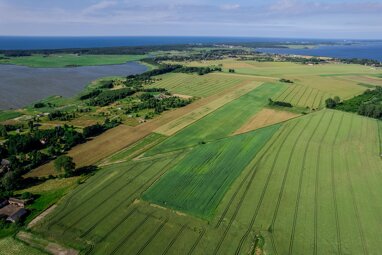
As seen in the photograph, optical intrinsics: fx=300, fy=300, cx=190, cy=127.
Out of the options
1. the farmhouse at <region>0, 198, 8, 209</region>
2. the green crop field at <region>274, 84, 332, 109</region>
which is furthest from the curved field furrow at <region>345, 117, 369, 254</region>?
the farmhouse at <region>0, 198, 8, 209</region>

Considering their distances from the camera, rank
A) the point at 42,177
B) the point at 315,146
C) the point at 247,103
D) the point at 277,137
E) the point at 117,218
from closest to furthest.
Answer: the point at 117,218 < the point at 42,177 < the point at 315,146 < the point at 277,137 < the point at 247,103

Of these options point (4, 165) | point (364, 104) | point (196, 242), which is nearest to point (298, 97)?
point (364, 104)

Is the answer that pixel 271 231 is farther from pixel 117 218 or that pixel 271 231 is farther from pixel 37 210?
pixel 37 210

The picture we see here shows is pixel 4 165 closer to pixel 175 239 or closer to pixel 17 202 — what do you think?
pixel 17 202

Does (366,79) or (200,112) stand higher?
(366,79)

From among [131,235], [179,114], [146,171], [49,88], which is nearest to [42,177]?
[146,171]

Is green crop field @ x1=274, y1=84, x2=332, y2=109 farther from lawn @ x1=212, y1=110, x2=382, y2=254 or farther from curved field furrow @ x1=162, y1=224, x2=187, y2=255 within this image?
curved field furrow @ x1=162, y1=224, x2=187, y2=255
